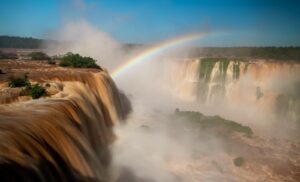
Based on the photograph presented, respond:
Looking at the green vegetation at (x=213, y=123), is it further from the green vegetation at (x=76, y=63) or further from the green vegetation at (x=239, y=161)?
the green vegetation at (x=76, y=63)

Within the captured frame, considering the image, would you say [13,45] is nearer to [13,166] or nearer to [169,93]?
[169,93]

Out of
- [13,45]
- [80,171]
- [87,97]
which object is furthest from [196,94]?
[13,45]

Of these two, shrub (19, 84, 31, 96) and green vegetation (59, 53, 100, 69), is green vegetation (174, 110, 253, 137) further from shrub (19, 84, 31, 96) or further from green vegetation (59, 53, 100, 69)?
shrub (19, 84, 31, 96)

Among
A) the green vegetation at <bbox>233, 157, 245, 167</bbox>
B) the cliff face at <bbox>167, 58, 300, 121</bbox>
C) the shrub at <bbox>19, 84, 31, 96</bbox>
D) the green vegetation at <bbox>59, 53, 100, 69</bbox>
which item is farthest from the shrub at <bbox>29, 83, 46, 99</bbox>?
the cliff face at <bbox>167, 58, 300, 121</bbox>

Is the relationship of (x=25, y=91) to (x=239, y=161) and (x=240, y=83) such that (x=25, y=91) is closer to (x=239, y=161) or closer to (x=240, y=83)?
(x=239, y=161)

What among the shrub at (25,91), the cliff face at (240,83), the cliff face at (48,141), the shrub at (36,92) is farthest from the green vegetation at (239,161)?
the cliff face at (240,83)

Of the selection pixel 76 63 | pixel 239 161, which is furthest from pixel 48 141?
pixel 76 63
